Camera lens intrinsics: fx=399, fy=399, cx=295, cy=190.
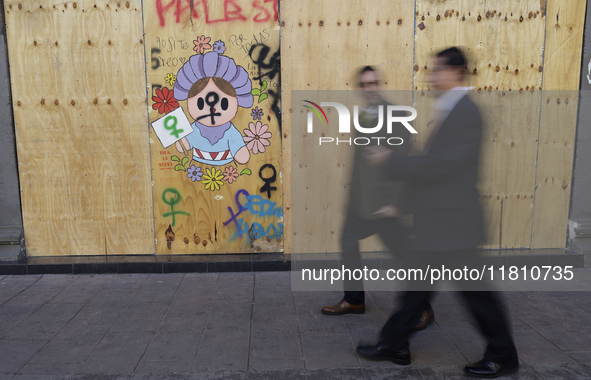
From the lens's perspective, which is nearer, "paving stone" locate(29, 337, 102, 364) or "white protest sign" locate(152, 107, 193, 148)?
"paving stone" locate(29, 337, 102, 364)

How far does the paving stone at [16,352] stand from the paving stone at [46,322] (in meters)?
0.08

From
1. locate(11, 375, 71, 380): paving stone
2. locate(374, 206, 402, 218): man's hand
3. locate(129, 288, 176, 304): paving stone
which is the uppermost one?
locate(374, 206, 402, 218): man's hand

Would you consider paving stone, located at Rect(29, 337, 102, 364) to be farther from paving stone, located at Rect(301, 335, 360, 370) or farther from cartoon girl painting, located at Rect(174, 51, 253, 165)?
cartoon girl painting, located at Rect(174, 51, 253, 165)

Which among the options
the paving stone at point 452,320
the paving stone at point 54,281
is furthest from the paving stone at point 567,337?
the paving stone at point 54,281

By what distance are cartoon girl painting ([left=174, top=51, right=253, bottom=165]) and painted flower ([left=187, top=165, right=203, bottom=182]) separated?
0.12 m

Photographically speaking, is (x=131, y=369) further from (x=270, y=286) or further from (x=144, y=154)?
(x=144, y=154)

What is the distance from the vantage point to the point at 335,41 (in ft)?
15.6

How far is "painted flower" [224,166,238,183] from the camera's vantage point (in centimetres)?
491

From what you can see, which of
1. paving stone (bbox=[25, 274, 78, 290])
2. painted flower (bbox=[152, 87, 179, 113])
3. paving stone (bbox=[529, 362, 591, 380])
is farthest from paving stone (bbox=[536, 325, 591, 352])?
paving stone (bbox=[25, 274, 78, 290])

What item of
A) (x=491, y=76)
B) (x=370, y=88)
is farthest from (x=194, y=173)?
(x=491, y=76)

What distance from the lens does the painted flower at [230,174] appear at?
16.1 ft

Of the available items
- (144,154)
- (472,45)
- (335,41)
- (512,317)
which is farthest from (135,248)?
(472,45)

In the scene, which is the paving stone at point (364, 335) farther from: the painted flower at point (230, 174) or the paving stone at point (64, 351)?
the painted flower at point (230, 174)

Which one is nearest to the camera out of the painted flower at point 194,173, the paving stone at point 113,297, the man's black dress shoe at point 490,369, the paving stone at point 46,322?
the man's black dress shoe at point 490,369
